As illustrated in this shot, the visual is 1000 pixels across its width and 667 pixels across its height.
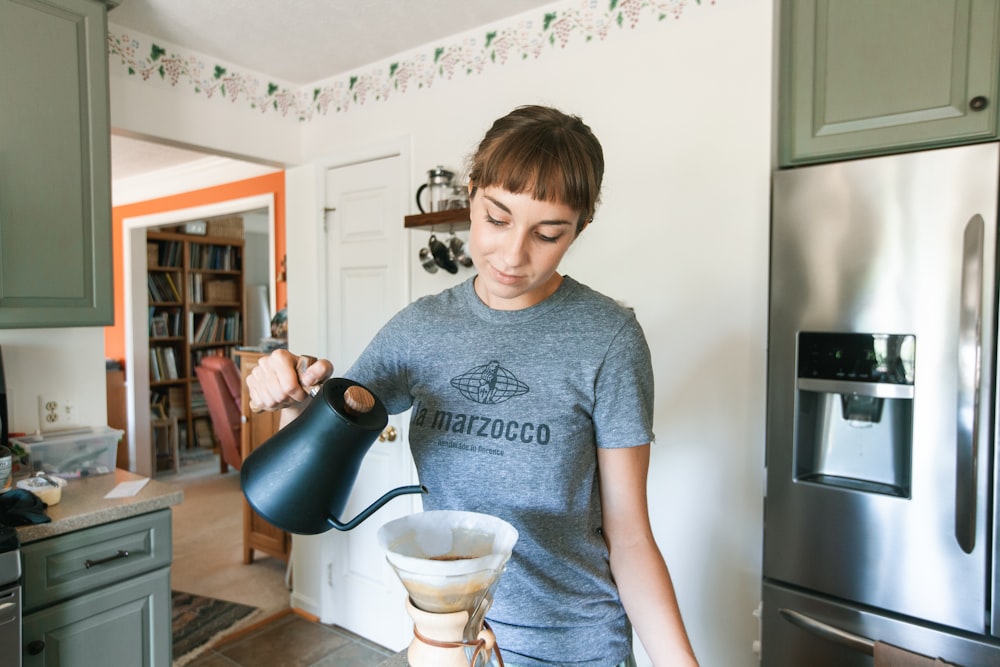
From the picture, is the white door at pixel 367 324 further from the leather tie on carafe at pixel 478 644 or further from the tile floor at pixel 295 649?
the leather tie on carafe at pixel 478 644

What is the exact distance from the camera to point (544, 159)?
2.63ft

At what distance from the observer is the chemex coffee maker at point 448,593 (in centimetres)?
59

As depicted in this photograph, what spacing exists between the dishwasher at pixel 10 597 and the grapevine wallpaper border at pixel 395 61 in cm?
168

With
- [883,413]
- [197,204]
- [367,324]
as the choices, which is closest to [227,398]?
[197,204]

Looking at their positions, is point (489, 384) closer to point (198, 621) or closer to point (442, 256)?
point (442, 256)

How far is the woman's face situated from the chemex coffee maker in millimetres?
329

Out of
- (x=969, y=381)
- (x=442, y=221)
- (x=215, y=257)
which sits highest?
(x=215, y=257)

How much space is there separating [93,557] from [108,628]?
233 millimetres

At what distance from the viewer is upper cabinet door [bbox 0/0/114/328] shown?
1784 mm

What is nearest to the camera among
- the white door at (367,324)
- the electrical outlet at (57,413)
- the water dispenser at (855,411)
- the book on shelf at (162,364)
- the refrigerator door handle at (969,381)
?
the refrigerator door handle at (969,381)

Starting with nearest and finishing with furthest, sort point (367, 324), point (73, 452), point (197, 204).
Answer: point (73, 452) → point (367, 324) → point (197, 204)

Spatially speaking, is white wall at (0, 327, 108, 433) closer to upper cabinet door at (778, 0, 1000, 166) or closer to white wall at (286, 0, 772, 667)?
white wall at (286, 0, 772, 667)

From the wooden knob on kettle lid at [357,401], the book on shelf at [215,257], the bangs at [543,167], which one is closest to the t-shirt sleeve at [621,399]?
the bangs at [543,167]

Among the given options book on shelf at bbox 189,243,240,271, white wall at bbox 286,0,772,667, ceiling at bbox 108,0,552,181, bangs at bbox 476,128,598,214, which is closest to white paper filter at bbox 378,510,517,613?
bangs at bbox 476,128,598,214
